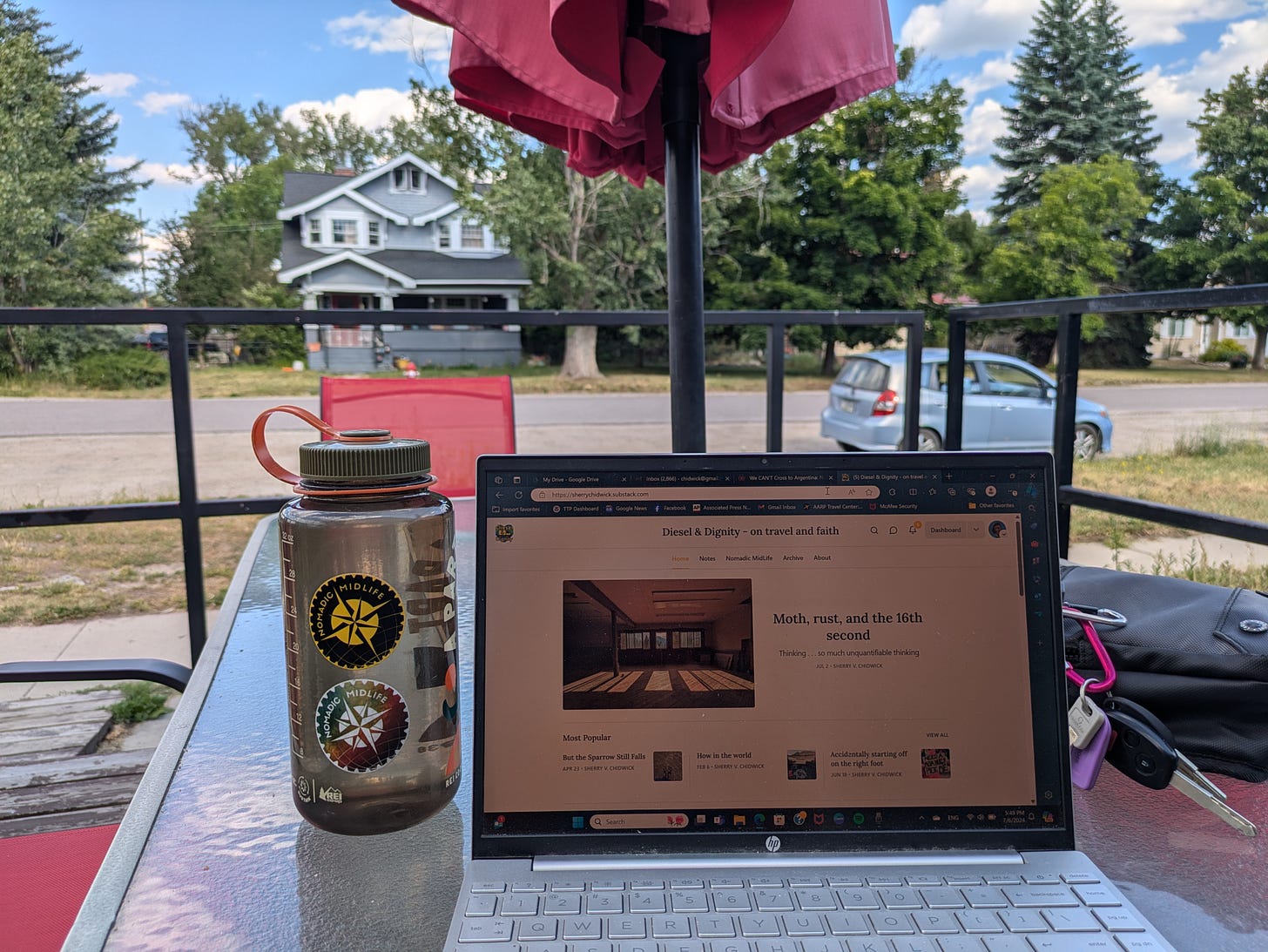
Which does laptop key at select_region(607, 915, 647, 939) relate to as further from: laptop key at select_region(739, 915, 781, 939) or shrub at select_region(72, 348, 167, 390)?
shrub at select_region(72, 348, 167, 390)

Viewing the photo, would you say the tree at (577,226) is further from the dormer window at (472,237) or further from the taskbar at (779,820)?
the taskbar at (779,820)

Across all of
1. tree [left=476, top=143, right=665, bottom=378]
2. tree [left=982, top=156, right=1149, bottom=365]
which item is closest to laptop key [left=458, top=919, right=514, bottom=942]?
tree [left=476, top=143, right=665, bottom=378]

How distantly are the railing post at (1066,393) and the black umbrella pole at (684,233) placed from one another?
1394 millimetres

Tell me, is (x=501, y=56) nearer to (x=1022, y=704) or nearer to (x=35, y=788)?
(x=1022, y=704)

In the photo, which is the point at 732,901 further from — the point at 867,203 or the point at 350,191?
the point at 350,191

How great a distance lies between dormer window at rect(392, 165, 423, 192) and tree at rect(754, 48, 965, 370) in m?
10.9

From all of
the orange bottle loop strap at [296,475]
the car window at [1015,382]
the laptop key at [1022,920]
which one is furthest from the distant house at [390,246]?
the laptop key at [1022,920]

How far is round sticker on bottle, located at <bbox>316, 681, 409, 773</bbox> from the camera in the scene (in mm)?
531

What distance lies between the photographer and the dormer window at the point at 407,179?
1003 inches

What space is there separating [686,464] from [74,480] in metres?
9.35

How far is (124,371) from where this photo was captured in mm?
15453

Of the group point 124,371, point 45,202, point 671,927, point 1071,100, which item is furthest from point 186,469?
point 1071,100

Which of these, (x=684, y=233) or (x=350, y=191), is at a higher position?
(x=350, y=191)

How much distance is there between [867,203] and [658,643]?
2219 centimetres
